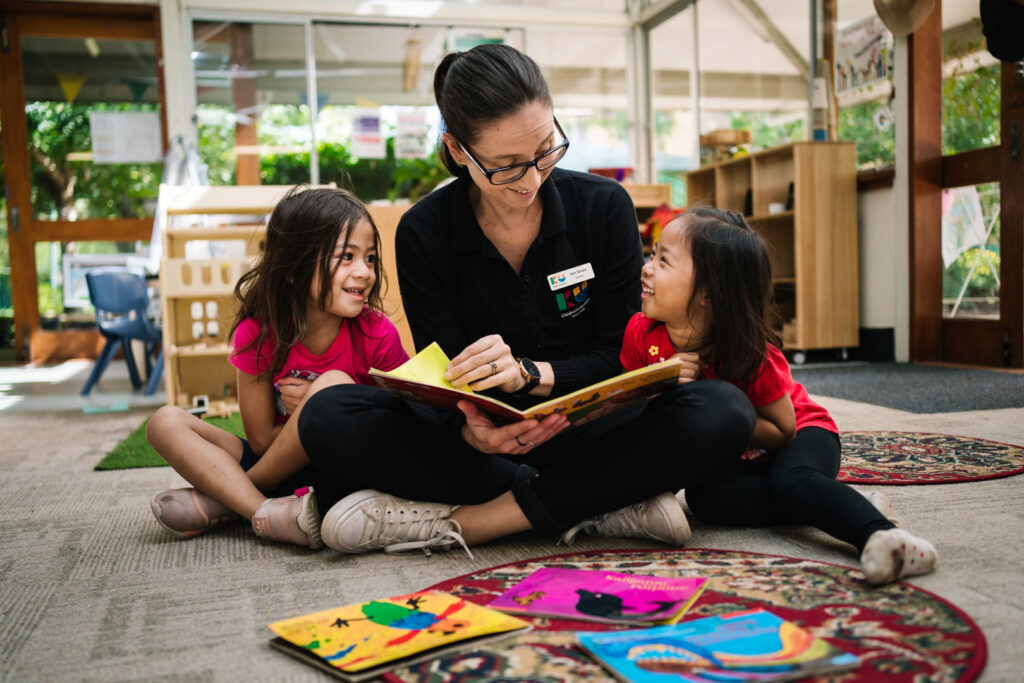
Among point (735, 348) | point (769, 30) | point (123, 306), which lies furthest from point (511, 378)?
point (769, 30)

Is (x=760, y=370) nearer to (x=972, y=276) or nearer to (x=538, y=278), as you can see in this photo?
(x=538, y=278)

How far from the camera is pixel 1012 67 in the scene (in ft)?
11.5

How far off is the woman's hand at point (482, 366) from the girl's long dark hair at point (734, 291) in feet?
1.19

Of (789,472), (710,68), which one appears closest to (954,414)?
(789,472)

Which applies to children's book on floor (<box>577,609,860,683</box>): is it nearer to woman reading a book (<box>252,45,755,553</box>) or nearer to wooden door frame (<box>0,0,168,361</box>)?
woman reading a book (<box>252,45,755,553</box>)

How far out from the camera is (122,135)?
589cm

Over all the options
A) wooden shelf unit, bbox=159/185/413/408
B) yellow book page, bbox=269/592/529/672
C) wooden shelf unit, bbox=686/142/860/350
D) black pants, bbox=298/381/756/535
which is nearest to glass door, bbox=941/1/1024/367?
wooden shelf unit, bbox=686/142/860/350

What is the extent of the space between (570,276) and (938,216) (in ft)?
10.9

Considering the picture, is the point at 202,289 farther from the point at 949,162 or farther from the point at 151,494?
the point at 949,162

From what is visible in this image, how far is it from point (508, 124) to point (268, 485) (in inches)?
29.8

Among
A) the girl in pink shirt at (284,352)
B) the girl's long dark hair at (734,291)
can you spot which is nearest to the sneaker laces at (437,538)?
the girl in pink shirt at (284,352)

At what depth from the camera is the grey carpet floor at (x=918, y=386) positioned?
2.64m

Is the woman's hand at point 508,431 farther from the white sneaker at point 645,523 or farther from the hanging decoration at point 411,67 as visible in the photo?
the hanging decoration at point 411,67

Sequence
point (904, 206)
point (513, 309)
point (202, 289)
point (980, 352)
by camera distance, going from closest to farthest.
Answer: point (513, 309)
point (202, 289)
point (980, 352)
point (904, 206)
